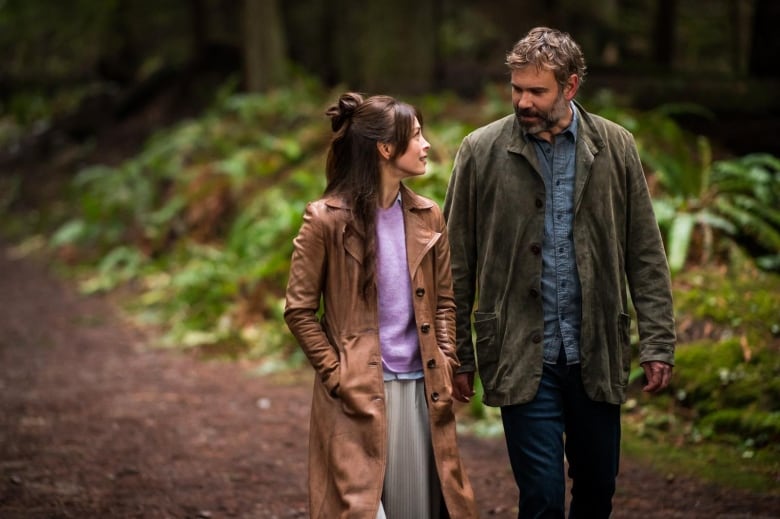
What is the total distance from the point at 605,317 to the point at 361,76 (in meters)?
12.4

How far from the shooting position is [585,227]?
3.76 metres

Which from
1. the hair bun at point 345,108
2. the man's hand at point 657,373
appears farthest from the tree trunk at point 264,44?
the man's hand at point 657,373

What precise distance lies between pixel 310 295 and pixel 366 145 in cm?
64

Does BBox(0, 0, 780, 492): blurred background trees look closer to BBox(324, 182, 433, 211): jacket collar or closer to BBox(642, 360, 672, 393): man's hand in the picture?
BBox(642, 360, 672, 393): man's hand

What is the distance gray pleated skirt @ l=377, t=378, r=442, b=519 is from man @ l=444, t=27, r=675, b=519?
367 millimetres

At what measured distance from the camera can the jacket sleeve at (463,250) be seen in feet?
13.1

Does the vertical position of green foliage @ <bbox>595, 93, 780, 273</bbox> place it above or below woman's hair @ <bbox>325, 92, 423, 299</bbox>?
below

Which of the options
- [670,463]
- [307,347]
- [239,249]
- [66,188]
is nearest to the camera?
[307,347]

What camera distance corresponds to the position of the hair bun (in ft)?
12.1

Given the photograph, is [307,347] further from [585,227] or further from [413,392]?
[585,227]

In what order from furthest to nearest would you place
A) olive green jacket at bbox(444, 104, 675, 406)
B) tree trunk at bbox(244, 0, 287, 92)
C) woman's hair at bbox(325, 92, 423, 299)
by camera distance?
tree trunk at bbox(244, 0, 287, 92), olive green jacket at bbox(444, 104, 675, 406), woman's hair at bbox(325, 92, 423, 299)

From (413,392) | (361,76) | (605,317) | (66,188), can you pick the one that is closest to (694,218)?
(605,317)

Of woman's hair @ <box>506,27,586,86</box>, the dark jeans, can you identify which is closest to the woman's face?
woman's hair @ <box>506,27,586,86</box>

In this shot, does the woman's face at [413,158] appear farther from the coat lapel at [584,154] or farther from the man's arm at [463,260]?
the coat lapel at [584,154]
